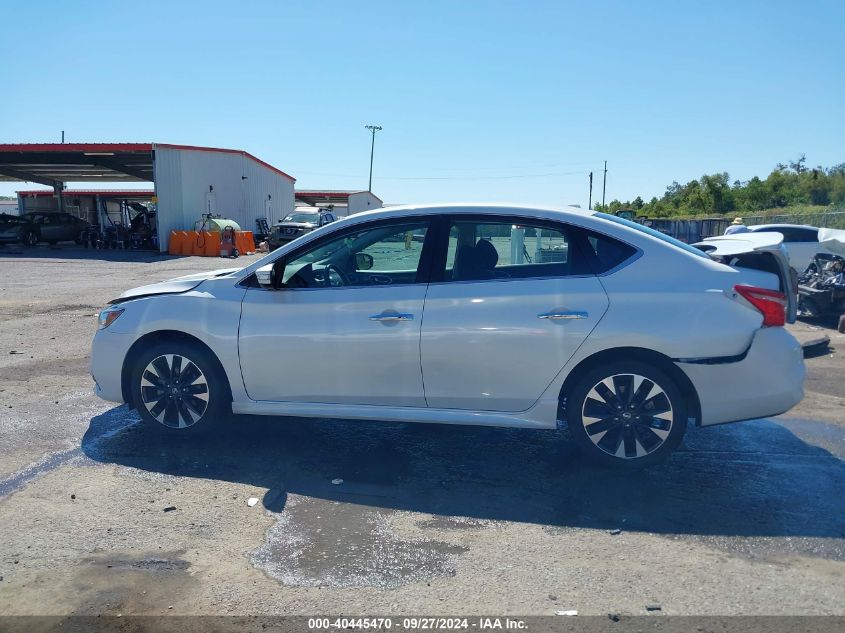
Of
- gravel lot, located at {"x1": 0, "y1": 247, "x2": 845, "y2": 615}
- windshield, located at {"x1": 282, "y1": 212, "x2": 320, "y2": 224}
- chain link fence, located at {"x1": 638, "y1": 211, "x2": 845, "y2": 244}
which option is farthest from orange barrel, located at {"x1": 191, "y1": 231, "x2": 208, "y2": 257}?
gravel lot, located at {"x1": 0, "y1": 247, "x2": 845, "y2": 615}

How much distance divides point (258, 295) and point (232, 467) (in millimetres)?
1240

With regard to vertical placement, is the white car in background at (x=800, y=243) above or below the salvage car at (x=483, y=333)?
above

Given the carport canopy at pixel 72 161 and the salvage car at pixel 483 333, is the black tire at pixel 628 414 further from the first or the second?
the carport canopy at pixel 72 161

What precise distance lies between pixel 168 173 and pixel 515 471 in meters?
30.8

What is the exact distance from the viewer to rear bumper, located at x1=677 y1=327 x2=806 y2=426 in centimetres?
453

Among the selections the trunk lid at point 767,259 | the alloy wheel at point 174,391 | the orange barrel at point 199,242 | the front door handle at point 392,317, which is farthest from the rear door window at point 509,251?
the orange barrel at point 199,242

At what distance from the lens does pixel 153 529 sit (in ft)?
12.9

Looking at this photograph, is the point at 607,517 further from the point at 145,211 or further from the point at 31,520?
the point at 145,211

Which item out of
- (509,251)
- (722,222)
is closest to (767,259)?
(509,251)

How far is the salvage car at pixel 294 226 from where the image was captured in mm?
32875

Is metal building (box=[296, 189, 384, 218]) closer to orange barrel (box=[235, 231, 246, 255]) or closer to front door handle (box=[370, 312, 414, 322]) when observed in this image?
orange barrel (box=[235, 231, 246, 255])

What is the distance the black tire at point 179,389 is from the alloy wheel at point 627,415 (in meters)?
2.68

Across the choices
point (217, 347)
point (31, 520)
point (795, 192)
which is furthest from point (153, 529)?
point (795, 192)

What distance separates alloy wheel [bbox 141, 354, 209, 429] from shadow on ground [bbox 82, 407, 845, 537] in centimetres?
21
